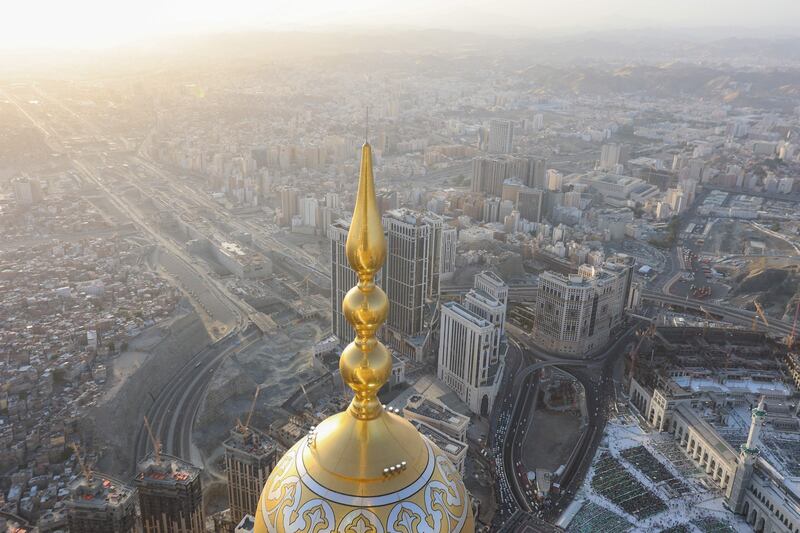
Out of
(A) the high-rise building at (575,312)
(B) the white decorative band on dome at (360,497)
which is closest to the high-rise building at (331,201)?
(A) the high-rise building at (575,312)

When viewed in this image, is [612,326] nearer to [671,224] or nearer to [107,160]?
[671,224]

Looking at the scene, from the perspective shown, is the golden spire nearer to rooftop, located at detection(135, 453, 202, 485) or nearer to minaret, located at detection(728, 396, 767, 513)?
rooftop, located at detection(135, 453, 202, 485)

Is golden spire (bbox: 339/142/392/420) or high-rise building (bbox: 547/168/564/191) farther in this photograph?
high-rise building (bbox: 547/168/564/191)

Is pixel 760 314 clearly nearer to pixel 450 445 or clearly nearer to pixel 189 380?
pixel 450 445

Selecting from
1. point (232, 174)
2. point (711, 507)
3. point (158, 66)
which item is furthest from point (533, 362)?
point (158, 66)

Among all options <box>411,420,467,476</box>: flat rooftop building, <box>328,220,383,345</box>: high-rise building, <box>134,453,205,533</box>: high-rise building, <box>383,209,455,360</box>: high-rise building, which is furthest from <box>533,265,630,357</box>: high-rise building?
<box>134,453,205,533</box>: high-rise building

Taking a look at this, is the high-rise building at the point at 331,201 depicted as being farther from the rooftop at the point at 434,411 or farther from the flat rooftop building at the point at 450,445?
the flat rooftop building at the point at 450,445
